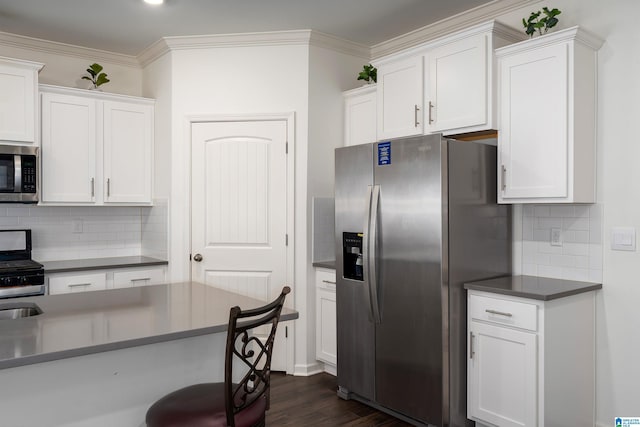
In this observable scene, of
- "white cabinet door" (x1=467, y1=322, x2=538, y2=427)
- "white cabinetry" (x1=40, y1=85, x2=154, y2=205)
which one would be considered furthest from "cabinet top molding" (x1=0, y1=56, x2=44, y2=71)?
"white cabinet door" (x1=467, y1=322, x2=538, y2=427)

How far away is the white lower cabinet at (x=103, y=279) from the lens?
3.73 meters

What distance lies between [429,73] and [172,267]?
2.49 m

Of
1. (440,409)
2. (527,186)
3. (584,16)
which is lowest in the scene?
(440,409)

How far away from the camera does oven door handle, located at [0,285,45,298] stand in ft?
11.1

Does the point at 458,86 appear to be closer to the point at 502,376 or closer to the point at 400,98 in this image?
the point at 400,98

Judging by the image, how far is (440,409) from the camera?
275cm

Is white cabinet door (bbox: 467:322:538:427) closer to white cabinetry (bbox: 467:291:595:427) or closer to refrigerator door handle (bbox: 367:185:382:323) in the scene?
white cabinetry (bbox: 467:291:595:427)

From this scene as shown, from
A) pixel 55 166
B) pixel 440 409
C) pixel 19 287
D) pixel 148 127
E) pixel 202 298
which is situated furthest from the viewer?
pixel 148 127

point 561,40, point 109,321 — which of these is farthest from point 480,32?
point 109,321

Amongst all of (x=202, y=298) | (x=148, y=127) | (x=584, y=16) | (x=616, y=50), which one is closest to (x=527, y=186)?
(x=616, y=50)

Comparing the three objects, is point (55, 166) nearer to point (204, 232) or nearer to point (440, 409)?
point (204, 232)

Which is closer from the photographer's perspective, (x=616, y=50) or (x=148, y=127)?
(x=616, y=50)

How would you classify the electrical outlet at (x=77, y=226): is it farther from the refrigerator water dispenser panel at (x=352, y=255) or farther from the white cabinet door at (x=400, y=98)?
the white cabinet door at (x=400, y=98)

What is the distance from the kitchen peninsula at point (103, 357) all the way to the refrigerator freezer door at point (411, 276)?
101 cm
